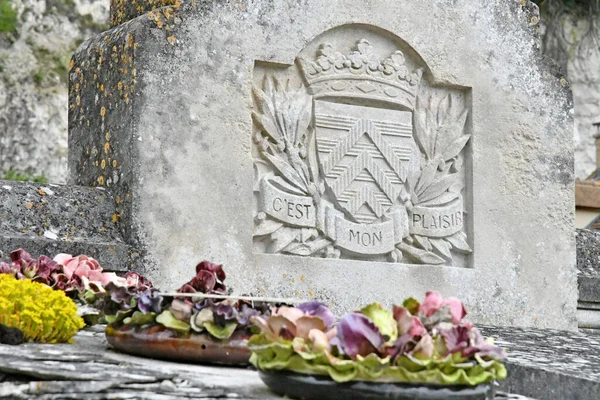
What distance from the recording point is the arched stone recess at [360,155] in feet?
16.8

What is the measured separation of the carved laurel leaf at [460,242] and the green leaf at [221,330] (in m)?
2.75

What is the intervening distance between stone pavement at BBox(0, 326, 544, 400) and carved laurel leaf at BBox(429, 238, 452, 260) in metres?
2.62

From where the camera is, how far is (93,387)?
2.52m

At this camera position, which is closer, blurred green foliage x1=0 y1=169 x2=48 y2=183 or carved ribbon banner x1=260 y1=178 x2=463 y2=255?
carved ribbon banner x1=260 y1=178 x2=463 y2=255

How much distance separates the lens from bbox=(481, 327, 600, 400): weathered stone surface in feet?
11.9

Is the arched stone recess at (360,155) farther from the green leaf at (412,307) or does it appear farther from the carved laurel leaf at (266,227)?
the green leaf at (412,307)

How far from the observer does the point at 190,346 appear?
2941 mm

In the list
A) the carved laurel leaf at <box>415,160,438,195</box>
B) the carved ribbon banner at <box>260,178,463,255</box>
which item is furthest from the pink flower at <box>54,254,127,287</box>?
the carved laurel leaf at <box>415,160,438,195</box>

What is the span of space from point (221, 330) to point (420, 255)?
2.60m

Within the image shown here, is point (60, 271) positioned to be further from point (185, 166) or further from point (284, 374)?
point (284, 374)

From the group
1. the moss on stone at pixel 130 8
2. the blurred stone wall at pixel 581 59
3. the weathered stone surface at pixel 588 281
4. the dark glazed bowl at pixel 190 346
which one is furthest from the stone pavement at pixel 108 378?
the blurred stone wall at pixel 581 59

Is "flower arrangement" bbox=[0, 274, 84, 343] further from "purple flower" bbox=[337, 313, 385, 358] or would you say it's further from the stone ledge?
the stone ledge

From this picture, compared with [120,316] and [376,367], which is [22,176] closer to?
[120,316]

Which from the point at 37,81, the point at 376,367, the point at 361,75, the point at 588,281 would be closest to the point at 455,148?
the point at 361,75
